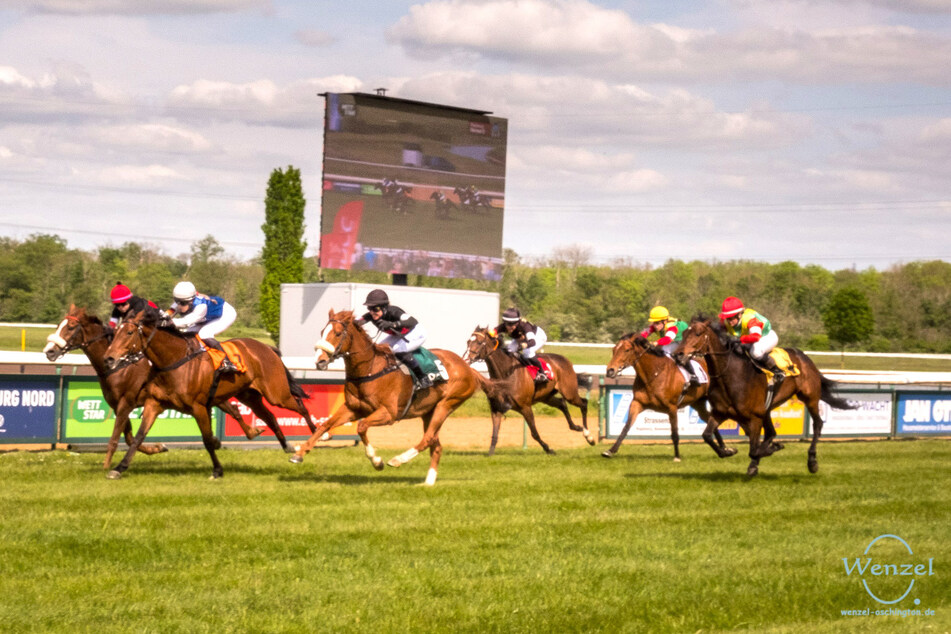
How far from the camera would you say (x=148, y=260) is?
10744cm

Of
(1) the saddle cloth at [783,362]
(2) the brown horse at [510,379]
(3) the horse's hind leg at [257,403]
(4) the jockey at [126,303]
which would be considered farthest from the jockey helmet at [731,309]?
(4) the jockey at [126,303]

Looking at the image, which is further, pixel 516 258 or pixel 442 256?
pixel 516 258

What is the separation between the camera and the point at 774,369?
1388 centimetres

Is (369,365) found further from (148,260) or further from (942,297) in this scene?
(148,260)

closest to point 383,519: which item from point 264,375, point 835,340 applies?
point 264,375

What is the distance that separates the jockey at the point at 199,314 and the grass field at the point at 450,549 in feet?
5.43

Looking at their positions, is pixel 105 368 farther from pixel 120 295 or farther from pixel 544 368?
pixel 544 368

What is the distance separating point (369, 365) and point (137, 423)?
5.53m

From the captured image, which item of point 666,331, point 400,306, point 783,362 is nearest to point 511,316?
point 666,331

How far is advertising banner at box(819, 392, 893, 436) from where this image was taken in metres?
22.1

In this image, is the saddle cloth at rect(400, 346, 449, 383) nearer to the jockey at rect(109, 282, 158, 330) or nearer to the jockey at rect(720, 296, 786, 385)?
the jockey at rect(109, 282, 158, 330)

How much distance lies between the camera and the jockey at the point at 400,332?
1210 centimetres

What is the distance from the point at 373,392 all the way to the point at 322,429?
2.31 ft

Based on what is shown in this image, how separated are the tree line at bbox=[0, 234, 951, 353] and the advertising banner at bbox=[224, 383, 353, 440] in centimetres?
3373
